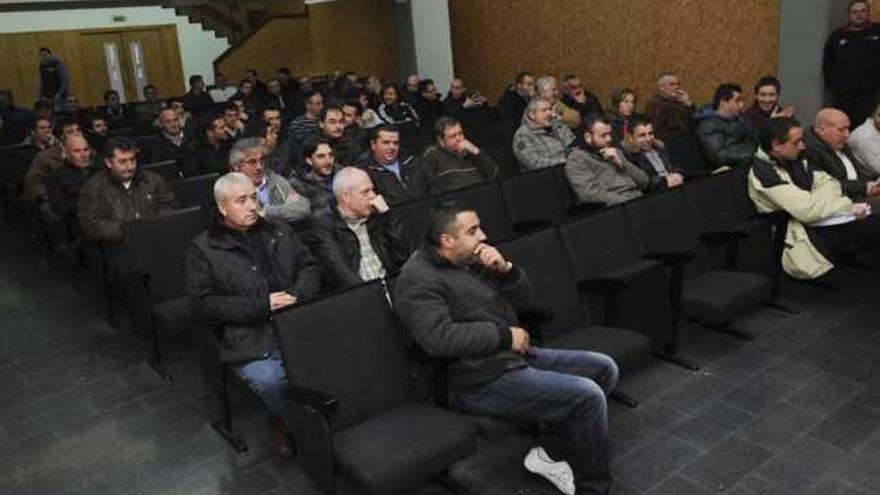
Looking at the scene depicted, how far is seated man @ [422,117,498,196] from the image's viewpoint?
15.0 ft

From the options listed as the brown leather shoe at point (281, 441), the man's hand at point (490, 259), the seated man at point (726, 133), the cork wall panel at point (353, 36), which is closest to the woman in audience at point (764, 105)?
the seated man at point (726, 133)

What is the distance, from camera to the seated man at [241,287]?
9.38ft

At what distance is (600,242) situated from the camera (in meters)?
3.47

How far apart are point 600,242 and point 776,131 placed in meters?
1.40

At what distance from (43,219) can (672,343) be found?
4.47 m

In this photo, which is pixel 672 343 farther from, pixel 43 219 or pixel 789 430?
pixel 43 219

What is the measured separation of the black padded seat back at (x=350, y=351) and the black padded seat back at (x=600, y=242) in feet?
3.53

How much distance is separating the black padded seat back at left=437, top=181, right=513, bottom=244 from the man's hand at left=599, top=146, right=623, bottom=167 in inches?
27.1

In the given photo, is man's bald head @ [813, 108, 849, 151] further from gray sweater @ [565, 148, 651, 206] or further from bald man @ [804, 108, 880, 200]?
gray sweater @ [565, 148, 651, 206]

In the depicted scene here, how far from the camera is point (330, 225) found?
3238mm

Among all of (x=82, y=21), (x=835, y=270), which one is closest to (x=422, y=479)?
(x=835, y=270)

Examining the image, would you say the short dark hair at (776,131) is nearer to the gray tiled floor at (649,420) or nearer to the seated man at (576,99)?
the gray tiled floor at (649,420)

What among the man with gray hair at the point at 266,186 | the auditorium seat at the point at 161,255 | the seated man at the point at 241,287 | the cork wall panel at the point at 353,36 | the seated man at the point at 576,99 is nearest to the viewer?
the seated man at the point at 241,287

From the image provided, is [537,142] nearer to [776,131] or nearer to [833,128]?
[776,131]
